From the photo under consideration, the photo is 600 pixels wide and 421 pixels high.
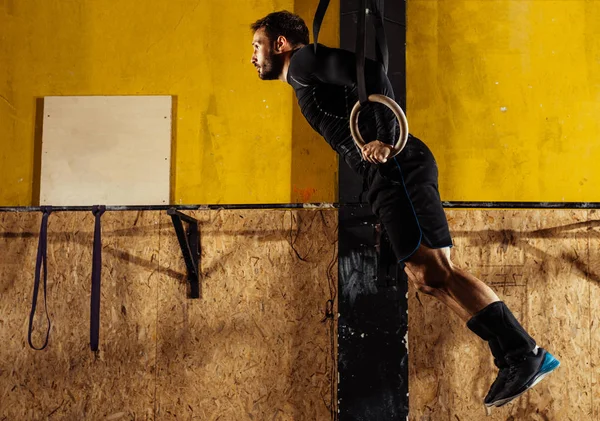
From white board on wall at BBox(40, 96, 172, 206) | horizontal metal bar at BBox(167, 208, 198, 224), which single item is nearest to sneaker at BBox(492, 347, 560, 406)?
horizontal metal bar at BBox(167, 208, 198, 224)

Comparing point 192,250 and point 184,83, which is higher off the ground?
point 184,83

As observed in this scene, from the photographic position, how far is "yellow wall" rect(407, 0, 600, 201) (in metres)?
3.34

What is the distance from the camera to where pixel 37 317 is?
329cm

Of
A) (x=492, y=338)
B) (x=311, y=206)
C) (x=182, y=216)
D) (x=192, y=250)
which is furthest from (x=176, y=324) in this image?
(x=492, y=338)

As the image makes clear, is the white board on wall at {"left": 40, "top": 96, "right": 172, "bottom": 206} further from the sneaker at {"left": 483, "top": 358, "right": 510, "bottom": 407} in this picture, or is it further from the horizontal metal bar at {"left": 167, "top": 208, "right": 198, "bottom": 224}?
the sneaker at {"left": 483, "top": 358, "right": 510, "bottom": 407}

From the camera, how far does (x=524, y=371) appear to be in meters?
1.91

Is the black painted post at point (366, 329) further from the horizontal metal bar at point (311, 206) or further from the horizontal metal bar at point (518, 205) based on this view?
the horizontal metal bar at point (518, 205)

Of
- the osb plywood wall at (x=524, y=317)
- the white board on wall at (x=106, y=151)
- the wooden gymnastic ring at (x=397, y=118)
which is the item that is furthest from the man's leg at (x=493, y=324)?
the white board on wall at (x=106, y=151)

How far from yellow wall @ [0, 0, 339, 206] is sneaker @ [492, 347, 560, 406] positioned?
160cm

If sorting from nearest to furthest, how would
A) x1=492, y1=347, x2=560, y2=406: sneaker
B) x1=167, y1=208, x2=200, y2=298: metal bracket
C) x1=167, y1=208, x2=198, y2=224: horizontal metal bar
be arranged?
x1=492, y1=347, x2=560, y2=406: sneaker, x1=167, y1=208, x2=198, y2=224: horizontal metal bar, x1=167, y1=208, x2=200, y2=298: metal bracket

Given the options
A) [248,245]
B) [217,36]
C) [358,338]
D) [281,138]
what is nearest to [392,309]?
[358,338]

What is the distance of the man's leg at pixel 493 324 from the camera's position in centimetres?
193

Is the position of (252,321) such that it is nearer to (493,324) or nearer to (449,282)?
(449,282)

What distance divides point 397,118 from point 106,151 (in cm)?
206
